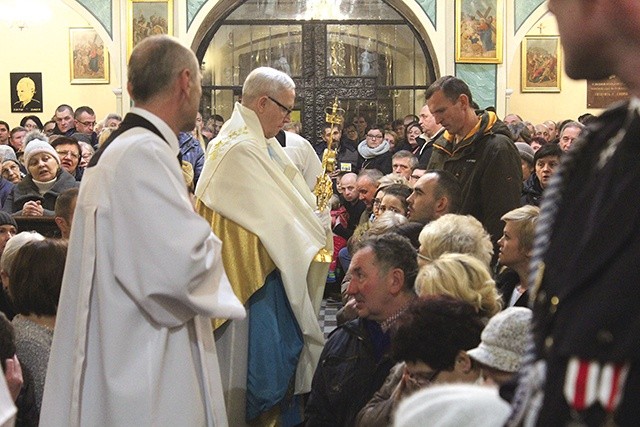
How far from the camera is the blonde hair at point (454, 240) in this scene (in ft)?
15.4

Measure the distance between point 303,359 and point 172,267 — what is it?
7.41 feet

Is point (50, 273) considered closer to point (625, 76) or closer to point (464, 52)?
point (625, 76)

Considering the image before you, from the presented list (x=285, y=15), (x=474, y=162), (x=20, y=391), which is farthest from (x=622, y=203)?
(x=285, y=15)

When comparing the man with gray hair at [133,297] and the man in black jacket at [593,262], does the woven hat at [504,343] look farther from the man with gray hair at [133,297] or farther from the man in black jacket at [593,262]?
the man in black jacket at [593,262]

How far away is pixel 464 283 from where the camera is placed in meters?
3.97

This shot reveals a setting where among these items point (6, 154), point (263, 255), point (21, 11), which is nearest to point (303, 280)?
point (263, 255)

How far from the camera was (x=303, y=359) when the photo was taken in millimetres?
5844

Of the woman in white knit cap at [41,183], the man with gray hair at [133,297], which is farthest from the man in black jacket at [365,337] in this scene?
the woman in white knit cap at [41,183]

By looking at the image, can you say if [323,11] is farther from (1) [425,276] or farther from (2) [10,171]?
(1) [425,276]

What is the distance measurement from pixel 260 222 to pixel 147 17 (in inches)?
491

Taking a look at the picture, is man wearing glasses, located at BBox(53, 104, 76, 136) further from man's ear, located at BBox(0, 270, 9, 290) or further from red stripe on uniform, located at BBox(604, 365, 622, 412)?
red stripe on uniform, located at BBox(604, 365, 622, 412)

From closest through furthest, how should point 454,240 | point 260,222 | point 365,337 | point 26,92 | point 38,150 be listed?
point 365,337, point 454,240, point 260,222, point 38,150, point 26,92

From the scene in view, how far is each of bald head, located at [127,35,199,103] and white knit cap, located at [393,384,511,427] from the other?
8.68ft

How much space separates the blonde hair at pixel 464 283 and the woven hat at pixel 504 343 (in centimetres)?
87
